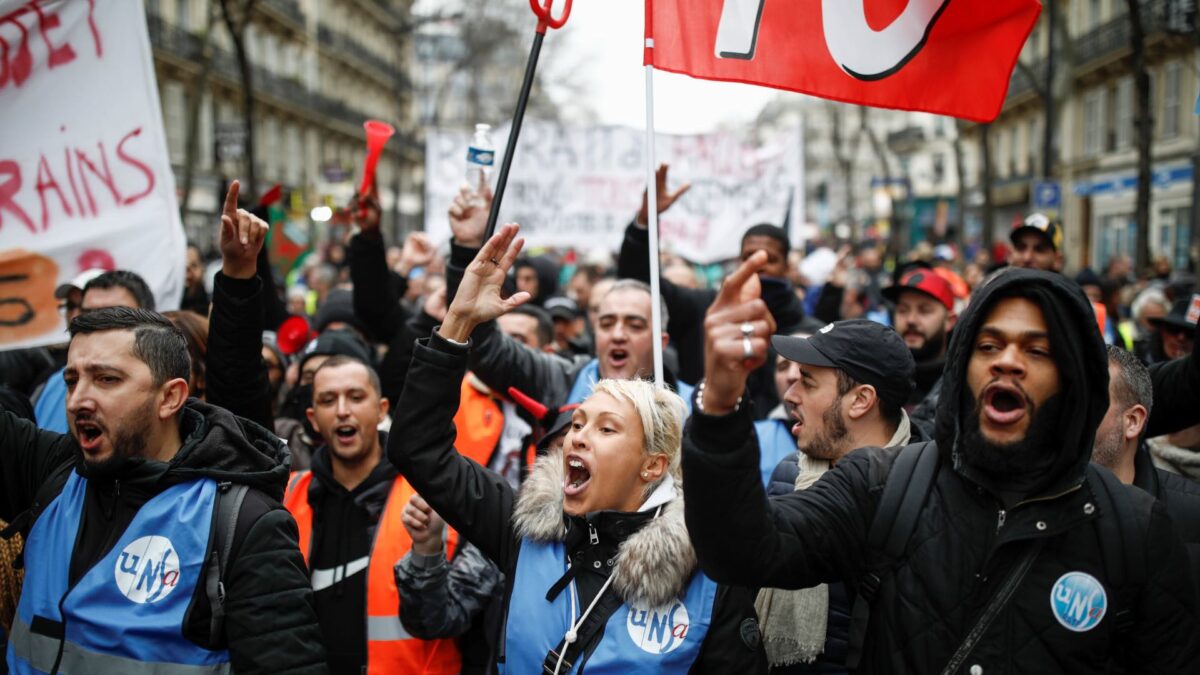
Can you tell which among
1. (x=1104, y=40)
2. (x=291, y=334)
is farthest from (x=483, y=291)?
(x=1104, y=40)

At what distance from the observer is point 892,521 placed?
2.23m

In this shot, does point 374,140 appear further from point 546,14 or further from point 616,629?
point 616,629

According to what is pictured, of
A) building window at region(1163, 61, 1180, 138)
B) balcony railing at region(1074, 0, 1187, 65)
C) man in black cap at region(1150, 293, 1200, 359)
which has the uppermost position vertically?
balcony railing at region(1074, 0, 1187, 65)

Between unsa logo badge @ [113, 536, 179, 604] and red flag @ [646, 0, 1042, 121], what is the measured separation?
1.89 metres

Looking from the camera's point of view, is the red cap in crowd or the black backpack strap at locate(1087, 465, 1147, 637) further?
the red cap in crowd

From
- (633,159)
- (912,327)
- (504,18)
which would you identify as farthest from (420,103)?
(912,327)

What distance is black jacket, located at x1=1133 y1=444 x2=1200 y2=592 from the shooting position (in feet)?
9.06

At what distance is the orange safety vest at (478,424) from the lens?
14.4 ft

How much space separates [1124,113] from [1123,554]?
3355 cm

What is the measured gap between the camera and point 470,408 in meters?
4.53

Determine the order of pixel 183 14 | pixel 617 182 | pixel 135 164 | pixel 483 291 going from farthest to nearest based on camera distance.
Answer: pixel 183 14, pixel 617 182, pixel 135 164, pixel 483 291

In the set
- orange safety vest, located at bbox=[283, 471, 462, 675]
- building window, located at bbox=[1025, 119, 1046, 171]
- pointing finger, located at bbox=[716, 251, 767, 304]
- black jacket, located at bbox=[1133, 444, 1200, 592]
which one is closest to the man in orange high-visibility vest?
orange safety vest, located at bbox=[283, 471, 462, 675]

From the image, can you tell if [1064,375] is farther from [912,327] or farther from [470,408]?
[912,327]

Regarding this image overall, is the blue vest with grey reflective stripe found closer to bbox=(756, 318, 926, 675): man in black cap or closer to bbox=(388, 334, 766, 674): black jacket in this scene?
bbox=(388, 334, 766, 674): black jacket
